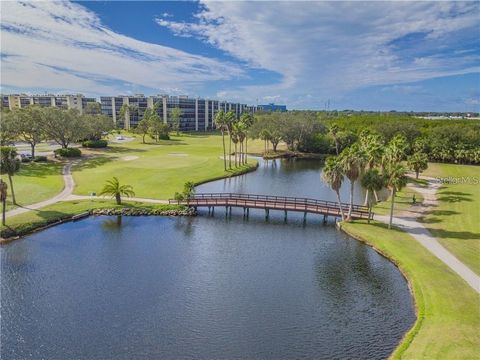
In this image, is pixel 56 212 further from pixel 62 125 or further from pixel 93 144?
pixel 93 144

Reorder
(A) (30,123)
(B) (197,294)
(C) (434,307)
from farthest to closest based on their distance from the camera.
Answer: (A) (30,123)
(B) (197,294)
(C) (434,307)

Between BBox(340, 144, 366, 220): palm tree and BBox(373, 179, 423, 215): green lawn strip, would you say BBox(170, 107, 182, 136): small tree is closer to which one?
BBox(373, 179, 423, 215): green lawn strip

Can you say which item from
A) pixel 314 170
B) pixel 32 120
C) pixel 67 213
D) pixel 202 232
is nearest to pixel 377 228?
pixel 202 232

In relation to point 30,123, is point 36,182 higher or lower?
lower

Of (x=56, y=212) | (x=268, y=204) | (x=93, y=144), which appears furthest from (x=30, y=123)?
(x=268, y=204)

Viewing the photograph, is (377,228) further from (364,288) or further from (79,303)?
(79,303)

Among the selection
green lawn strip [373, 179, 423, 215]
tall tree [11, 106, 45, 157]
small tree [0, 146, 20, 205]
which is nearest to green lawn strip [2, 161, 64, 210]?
small tree [0, 146, 20, 205]

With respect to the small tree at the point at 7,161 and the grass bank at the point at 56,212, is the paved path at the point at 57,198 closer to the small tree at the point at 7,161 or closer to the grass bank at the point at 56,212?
the grass bank at the point at 56,212
